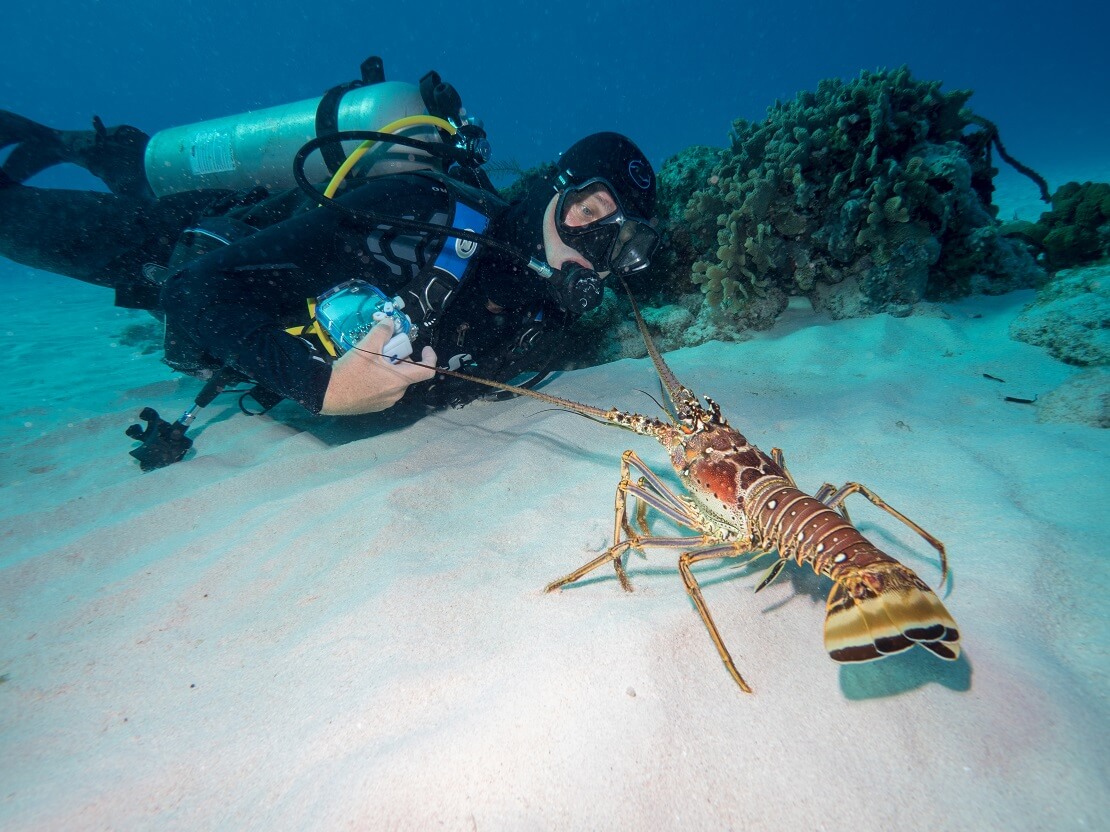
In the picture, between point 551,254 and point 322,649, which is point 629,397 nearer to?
point 551,254

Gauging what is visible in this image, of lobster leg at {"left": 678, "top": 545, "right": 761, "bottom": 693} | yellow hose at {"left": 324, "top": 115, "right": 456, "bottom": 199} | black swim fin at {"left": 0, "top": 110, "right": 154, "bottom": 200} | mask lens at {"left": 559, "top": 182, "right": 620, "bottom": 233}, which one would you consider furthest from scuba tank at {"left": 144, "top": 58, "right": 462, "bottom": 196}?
lobster leg at {"left": 678, "top": 545, "right": 761, "bottom": 693}

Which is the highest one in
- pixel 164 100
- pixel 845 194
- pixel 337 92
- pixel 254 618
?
pixel 164 100

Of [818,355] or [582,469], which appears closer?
[582,469]

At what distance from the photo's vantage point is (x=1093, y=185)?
6.16 meters

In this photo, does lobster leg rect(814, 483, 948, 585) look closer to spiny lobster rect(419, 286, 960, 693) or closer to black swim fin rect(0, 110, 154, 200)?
spiny lobster rect(419, 286, 960, 693)

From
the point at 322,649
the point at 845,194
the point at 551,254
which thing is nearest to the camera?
the point at 322,649

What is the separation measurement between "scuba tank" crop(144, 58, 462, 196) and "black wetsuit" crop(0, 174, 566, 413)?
0.63 m

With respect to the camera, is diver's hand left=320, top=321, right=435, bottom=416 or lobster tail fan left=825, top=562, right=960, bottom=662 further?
diver's hand left=320, top=321, right=435, bottom=416

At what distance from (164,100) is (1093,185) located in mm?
125860

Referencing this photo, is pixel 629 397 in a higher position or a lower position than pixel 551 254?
lower

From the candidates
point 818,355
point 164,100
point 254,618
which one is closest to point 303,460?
point 254,618

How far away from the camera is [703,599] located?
2139 millimetres

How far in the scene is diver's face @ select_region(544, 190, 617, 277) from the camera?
4555 mm

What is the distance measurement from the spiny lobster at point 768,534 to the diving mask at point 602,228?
230 centimetres
